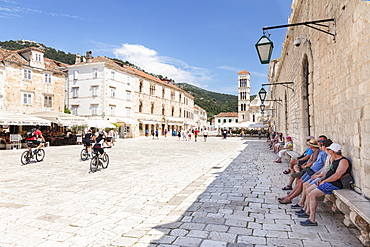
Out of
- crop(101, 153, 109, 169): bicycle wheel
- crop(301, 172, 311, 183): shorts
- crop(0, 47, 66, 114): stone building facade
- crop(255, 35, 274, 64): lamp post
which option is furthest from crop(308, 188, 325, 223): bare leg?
crop(0, 47, 66, 114): stone building facade

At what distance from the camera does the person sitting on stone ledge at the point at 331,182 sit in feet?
11.9

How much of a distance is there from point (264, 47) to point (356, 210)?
3.18 meters

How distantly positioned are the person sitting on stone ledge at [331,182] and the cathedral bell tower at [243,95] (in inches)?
2619

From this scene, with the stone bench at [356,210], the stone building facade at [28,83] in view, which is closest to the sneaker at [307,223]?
the stone bench at [356,210]

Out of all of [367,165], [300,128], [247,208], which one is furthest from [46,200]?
[300,128]

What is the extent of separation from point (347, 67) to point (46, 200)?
6034 millimetres

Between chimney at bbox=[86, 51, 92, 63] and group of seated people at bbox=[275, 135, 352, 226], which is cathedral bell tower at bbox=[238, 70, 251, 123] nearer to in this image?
chimney at bbox=[86, 51, 92, 63]

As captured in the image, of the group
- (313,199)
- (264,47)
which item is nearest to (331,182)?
(313,199)

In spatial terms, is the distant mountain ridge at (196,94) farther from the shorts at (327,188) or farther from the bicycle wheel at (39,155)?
the shorts at (327,188)

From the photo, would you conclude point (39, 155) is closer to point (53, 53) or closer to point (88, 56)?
point (88, 56)

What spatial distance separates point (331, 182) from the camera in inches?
A: 147

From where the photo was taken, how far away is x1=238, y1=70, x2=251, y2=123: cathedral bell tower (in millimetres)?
69938

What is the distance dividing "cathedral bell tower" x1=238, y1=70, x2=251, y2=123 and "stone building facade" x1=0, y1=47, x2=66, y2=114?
54.0 meters

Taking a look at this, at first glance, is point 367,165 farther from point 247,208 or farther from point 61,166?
point 61,166
